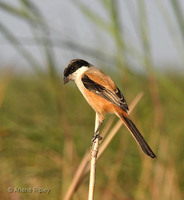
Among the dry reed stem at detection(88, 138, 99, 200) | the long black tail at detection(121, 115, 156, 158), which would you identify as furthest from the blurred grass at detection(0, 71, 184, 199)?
the dry reed stem at detection(88, 138, 99, 200)

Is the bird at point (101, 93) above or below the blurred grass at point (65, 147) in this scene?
above

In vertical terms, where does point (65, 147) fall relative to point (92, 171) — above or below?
below

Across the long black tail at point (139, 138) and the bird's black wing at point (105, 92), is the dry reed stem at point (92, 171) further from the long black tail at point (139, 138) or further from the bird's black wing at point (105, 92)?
the bird's black wing at point (105, 92)

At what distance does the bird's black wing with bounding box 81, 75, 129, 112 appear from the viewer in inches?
96.0

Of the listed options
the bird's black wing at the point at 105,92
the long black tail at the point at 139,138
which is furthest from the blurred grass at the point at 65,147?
the long black tail at the point at 139,138

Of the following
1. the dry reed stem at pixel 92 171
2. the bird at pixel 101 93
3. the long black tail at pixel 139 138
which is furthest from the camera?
the bird at pixel 101 93

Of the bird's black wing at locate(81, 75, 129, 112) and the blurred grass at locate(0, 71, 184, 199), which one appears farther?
the blurred grass at locate(0, 71, 184, 199)

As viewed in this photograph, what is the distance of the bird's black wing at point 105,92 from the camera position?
8.00 ft

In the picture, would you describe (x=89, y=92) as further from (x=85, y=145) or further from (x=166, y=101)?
(x=166, y=101)

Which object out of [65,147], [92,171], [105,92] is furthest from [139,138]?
[65,147]

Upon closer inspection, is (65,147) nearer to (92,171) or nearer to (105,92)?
(105,92)

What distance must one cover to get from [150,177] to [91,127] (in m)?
1.23

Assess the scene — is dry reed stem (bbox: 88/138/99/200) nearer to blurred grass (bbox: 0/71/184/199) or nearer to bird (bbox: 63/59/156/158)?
bird (bbox: 63/59/156/158)

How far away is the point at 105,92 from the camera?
244 cm
